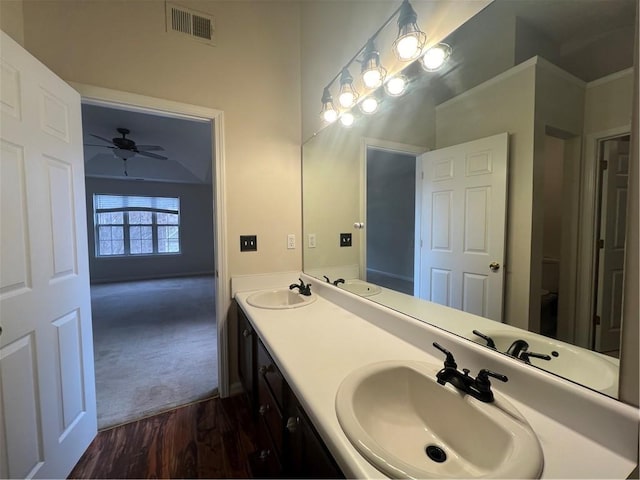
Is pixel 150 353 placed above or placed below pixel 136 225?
below

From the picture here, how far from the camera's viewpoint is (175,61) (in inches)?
69.0

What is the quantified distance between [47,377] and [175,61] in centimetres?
193

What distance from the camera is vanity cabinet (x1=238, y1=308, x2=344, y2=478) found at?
0.74m

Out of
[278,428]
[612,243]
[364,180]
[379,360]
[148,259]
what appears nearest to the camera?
[612,243]

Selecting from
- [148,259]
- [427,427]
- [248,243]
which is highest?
[248,243]

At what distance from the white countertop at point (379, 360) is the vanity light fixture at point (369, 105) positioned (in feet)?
3.69

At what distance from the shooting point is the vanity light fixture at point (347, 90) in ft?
5.33

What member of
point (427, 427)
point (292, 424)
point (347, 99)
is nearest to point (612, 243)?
point (427, 427)

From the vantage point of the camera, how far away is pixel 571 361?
0.72 metres

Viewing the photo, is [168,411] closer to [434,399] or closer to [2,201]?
[2,201]

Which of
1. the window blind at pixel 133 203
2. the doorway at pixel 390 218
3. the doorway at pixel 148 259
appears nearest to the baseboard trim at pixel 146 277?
the doorway at pixel 148 259

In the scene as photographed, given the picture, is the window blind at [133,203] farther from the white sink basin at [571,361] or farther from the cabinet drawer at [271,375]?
the white sink basin at [571,361]

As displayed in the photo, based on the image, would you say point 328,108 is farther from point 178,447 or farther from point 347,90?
point 178,447

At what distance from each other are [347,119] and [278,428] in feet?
5.76
